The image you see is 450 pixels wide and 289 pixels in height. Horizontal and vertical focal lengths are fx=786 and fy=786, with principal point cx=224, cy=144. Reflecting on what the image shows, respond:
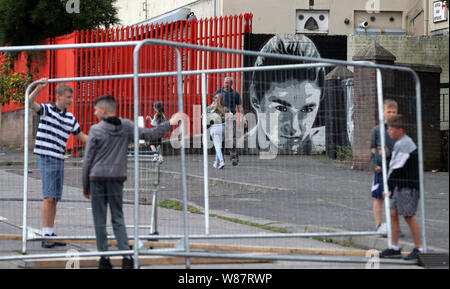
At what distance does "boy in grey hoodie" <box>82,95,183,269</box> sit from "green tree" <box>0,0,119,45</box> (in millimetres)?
21660

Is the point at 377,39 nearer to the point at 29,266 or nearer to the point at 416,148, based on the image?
the point at 416,148

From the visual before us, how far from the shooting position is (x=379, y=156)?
26.6ft

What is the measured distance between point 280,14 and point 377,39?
4.58 meters

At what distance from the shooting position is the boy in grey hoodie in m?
7.01

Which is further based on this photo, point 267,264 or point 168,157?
point 168,157

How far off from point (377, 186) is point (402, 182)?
590 millimetres

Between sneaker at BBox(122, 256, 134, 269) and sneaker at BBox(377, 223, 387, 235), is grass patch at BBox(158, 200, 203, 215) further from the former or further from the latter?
sneaker at BBox(122, 256, 134, 269)

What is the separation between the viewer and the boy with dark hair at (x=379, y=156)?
790cm

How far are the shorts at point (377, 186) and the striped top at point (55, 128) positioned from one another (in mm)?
3229

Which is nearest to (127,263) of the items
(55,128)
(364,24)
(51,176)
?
(51,176)

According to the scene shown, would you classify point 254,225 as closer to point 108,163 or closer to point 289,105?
point 289,105

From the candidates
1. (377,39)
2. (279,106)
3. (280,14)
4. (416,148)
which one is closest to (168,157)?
(279,106)

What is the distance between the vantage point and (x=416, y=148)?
775cm

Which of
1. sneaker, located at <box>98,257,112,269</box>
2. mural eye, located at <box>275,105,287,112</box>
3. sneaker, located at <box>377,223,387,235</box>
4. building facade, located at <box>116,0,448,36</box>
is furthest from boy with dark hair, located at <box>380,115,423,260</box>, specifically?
building facade, located at <box>116,0,448,36</box>
